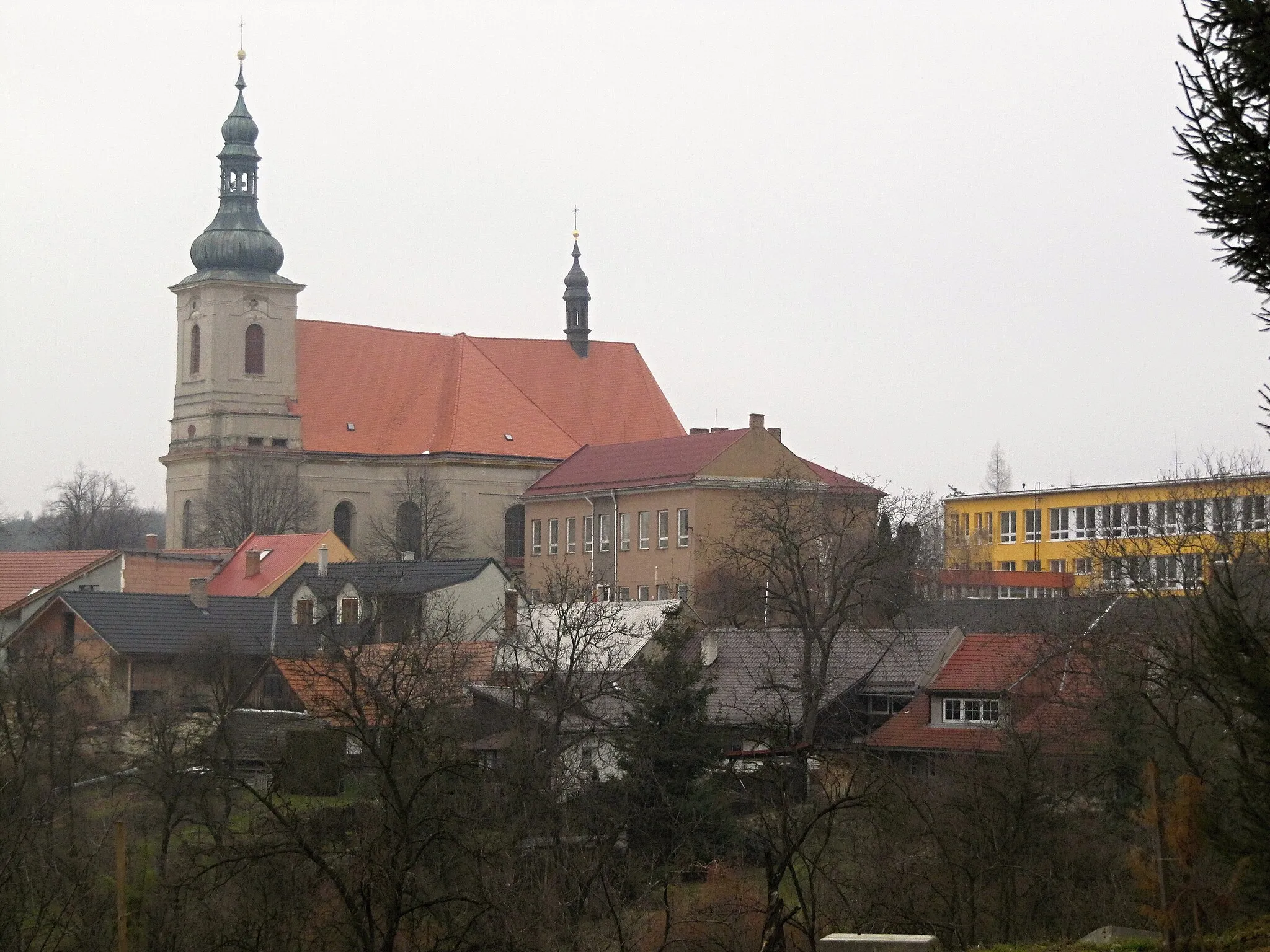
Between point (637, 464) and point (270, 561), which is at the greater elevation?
point (637, 464)

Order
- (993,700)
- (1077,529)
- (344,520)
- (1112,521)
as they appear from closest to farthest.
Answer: (993,700) → (1112,521) → (1077,529) → (344,520)

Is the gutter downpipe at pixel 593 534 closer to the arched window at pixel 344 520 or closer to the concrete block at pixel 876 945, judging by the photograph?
the arched window at pixel 344 520

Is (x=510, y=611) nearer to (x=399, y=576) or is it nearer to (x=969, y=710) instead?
(x=399, y=576)

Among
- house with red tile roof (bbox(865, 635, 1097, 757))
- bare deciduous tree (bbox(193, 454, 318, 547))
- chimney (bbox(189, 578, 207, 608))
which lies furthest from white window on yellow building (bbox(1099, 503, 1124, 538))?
bare deciduous tree (bbox(193, 454, 318, 547))

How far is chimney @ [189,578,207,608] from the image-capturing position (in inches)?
1980

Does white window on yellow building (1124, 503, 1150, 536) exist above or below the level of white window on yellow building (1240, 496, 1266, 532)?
above

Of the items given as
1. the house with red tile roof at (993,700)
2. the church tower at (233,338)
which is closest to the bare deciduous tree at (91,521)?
the church tower at (233,338)

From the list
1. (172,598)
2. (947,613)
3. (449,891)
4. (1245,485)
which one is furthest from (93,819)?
(1245,485)

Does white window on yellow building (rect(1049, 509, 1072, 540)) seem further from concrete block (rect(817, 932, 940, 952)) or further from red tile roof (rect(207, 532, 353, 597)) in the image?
concrete block (rect(817, 932, 940, 952))

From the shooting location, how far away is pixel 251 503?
7925cm

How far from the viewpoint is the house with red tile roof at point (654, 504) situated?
68938mm

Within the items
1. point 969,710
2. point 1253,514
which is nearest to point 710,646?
point 969,710

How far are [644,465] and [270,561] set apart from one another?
52.2 ft

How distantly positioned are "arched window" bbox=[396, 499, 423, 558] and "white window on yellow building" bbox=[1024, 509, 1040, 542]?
1035 inches
